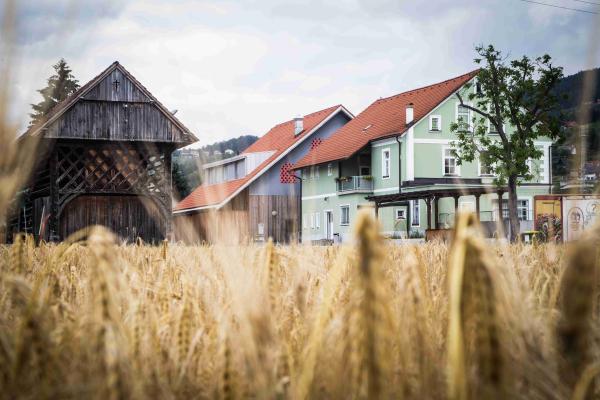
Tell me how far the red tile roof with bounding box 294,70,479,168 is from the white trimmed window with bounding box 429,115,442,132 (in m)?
0.72

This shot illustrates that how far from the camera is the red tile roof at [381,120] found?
47312 millimetres

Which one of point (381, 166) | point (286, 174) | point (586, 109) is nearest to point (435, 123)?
point (381, 166)

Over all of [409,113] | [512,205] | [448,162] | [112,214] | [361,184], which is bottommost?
[112,214]

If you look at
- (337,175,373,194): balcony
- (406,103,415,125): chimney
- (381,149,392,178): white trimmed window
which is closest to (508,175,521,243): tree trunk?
(406,103,415,125): chimney

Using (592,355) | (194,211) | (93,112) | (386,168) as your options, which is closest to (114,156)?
(93,112)

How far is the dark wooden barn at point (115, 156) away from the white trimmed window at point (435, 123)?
2016cm

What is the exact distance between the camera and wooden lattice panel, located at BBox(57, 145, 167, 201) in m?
→ 29.2

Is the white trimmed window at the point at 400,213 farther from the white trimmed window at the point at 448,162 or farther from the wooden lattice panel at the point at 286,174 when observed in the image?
the wooden lattice panel at the point at 286,174

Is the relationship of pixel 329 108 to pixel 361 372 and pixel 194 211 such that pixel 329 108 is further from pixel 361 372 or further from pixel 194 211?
pixel 361 372

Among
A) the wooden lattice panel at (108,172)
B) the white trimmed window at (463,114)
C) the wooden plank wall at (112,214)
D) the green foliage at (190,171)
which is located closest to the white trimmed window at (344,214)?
the white trimmed window at (463,114)

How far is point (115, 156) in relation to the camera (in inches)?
1244

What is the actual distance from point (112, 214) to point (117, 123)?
3569mm

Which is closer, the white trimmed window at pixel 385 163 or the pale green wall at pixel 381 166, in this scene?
the pale green wall at pixel 381 166

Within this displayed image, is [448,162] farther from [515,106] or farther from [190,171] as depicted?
[190,171]
